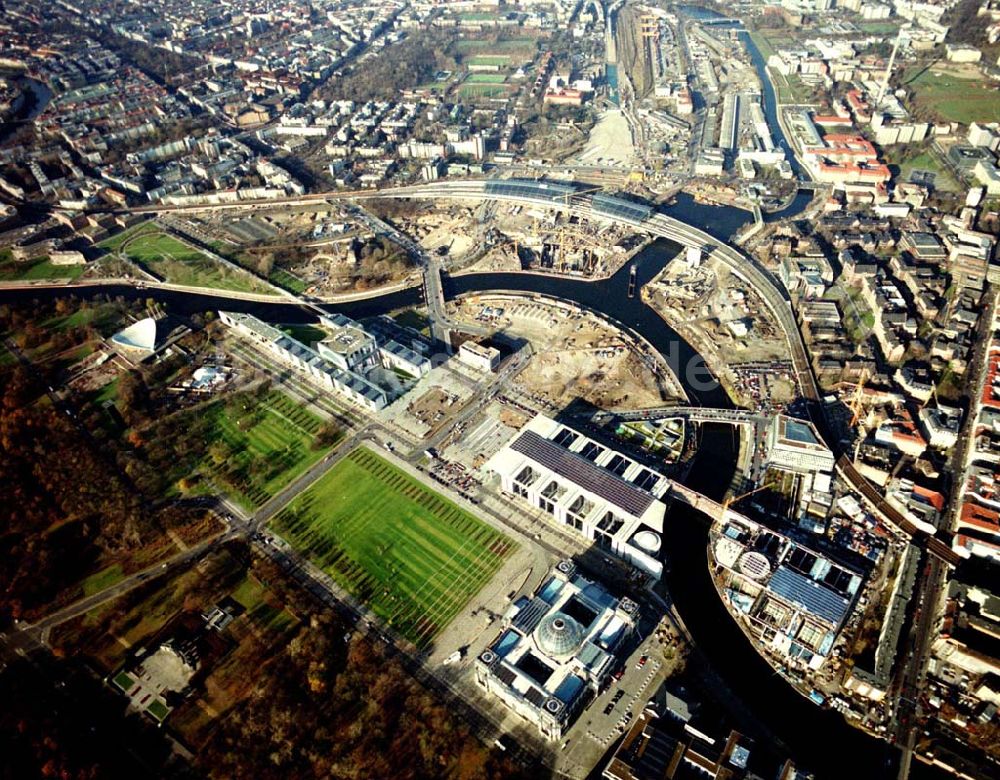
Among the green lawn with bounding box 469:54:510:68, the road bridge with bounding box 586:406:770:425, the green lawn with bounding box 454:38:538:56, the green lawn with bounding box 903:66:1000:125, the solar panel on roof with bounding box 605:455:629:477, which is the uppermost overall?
the green lawn with bounding box 454:38:538:56

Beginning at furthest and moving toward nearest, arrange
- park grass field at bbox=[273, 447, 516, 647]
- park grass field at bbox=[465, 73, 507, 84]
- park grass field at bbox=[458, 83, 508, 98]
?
1. park grass field at bbox=[465, 73, 507, 84]
2. park grass field at bbox=[458, 83, 508, 98]
3. park grass field at bbox=[273, 447, 516, 647]

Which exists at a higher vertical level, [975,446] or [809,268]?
[809,268]

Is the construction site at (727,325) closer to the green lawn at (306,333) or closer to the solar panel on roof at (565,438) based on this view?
the solar panel on roof at (565,438)

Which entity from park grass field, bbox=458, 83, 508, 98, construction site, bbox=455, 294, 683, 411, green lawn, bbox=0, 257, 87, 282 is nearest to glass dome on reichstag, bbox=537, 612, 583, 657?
construction site, bbox=455, 294, 683, 411

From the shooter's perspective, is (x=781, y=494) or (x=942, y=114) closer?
(x=781, y=494)

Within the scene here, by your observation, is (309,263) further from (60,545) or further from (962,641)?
(962,641)

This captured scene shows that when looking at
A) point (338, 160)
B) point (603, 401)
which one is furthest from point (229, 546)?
point (338, 160)

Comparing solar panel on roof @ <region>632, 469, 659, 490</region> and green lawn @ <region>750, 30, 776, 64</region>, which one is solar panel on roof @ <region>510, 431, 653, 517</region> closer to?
solar panel on roof @ <region>632, 469, 659, 490</region>
